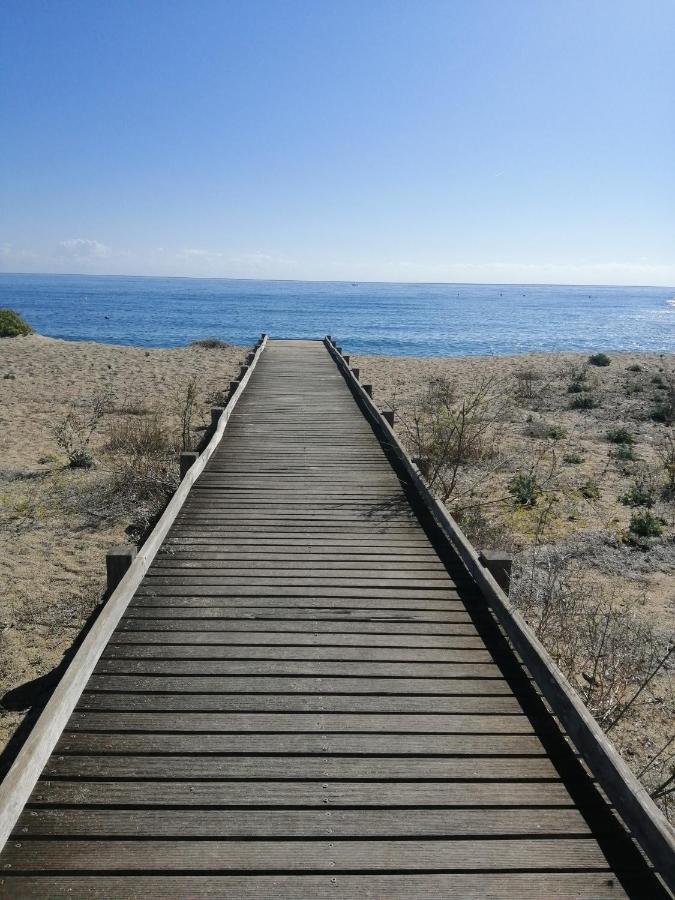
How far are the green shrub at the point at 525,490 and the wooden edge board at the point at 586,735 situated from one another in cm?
525

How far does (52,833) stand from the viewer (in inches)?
106

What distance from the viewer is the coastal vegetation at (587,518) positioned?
210 inches

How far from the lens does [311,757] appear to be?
3.17 meters

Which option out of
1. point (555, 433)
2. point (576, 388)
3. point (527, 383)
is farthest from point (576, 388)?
point (555, 433)

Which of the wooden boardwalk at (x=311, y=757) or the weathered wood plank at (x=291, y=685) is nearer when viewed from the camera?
the wooden boardwalk at (x=311, y=757)

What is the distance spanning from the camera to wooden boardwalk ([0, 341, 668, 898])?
2.57m

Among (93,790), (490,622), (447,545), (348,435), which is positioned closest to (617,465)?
(348,435)

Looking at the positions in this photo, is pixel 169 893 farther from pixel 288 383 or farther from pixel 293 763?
pixel 288 383

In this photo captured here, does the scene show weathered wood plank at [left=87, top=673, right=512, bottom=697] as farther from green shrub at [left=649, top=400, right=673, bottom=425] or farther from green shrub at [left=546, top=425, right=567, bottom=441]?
green shrub at [left=649, top=400, right=673, bottom=425]

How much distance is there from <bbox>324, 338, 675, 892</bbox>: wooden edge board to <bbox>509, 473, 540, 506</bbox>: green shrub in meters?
5.25

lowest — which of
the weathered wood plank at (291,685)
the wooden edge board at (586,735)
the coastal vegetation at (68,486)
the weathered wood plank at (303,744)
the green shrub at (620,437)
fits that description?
the coastal vegetation at (68,486)

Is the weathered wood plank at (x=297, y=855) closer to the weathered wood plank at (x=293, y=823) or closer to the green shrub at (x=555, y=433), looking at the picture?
the weathered wood plank at (x=293, y=823)

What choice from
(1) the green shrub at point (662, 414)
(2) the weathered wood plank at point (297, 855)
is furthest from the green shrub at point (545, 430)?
(2) the weathered wood plank at point (297, 855)

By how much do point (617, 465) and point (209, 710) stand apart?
11.3 m
